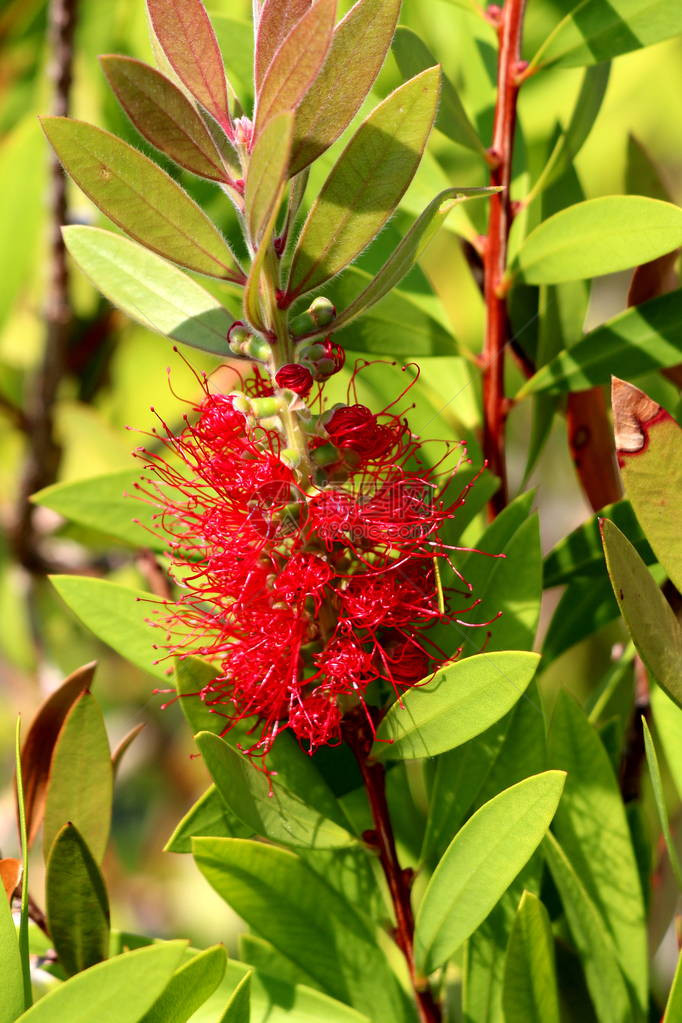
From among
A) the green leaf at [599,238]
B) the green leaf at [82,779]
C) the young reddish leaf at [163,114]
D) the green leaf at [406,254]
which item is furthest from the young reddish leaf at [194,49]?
the green leaf at [82,779]

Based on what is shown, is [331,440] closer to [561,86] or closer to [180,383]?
[561,86]

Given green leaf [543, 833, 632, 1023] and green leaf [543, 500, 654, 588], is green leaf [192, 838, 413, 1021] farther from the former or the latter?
green leaf [543, 500, 654, 588]

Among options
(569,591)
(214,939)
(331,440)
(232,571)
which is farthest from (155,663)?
(214,939)

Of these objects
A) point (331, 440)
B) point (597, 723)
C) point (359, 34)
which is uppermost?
point (359, 34)

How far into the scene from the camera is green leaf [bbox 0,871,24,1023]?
59 cm

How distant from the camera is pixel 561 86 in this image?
4.66 ft

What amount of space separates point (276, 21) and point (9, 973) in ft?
1.72

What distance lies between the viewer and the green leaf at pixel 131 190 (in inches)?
24.5

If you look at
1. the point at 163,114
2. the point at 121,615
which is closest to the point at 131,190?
the point at 163,114

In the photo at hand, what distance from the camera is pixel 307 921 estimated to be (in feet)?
2.37

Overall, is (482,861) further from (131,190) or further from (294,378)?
(131,190)

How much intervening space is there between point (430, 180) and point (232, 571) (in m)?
0.36

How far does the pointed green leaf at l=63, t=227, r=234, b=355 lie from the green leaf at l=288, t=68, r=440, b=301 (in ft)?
0.26

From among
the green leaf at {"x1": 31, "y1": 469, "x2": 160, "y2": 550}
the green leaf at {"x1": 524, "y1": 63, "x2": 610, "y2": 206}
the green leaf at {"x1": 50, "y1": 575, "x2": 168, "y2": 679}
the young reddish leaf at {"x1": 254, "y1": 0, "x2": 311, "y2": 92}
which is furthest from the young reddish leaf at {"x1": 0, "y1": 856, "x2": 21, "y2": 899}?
the green leaf at {"x1": 524, "y1": 63, "x2": 610, "y2": 206}
